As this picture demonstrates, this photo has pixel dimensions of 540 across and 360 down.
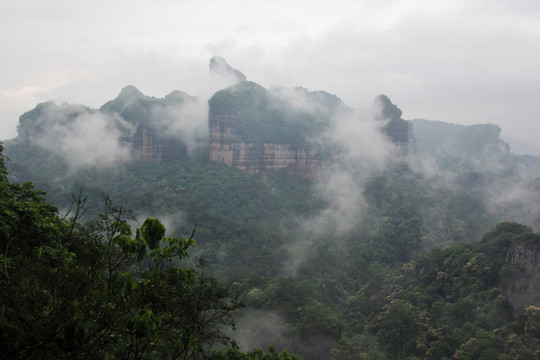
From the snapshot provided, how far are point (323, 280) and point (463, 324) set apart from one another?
73.0 feet

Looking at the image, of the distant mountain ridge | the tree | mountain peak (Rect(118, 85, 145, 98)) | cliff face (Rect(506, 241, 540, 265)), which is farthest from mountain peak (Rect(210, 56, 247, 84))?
the tree

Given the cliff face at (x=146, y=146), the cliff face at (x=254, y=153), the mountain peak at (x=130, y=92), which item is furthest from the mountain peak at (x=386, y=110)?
the mountain peak at (x=130, y=92)

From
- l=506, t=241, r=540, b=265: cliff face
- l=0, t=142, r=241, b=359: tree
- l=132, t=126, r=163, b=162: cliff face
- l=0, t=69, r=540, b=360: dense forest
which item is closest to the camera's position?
l=0, t=142, r=241, b=359: tree

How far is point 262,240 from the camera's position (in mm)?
64250

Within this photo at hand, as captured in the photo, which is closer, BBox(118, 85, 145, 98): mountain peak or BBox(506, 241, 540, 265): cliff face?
BBox(506, 241, 540, 265): cliff face

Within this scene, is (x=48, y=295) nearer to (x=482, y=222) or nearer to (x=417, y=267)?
(x=417, y=267)

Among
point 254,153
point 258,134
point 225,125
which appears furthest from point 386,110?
point 225,125

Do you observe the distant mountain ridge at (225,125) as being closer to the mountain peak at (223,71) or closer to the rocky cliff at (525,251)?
the mountain peak at (223,71)

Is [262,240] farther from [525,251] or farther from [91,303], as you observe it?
[91,303]

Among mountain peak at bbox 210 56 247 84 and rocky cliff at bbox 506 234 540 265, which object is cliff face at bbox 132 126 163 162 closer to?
mountain peak at bbox 210 56 247 84

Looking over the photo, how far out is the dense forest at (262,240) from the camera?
6.70m

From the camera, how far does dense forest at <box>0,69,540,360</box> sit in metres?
6.70

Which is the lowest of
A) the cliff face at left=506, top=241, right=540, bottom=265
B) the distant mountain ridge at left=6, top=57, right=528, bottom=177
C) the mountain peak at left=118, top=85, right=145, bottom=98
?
the cliff face at left=506, top=241, right=540, bottom=265

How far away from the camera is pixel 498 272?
39688 millimetres
